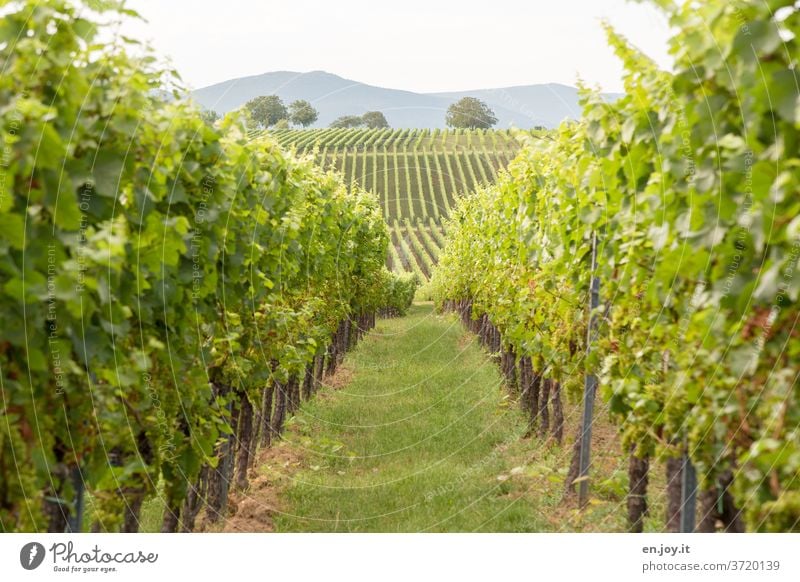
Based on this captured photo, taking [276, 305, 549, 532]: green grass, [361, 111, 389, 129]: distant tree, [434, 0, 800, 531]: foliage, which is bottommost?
[276, 305, 549, 532]: green grass

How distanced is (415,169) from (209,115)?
50704 millimetres

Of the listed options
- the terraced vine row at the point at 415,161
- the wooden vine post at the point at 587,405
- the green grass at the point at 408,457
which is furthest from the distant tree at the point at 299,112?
the terraced vine row at the point at 415,161

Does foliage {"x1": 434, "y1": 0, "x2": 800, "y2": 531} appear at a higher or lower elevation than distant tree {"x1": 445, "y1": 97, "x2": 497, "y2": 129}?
lower

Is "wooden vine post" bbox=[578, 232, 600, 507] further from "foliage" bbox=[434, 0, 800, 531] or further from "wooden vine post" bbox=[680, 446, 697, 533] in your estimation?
"wooden vine post" bbox=[680, 446, 697, 533]

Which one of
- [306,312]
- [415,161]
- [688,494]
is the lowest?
[688,494]

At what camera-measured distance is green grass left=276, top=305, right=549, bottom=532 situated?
8156mm

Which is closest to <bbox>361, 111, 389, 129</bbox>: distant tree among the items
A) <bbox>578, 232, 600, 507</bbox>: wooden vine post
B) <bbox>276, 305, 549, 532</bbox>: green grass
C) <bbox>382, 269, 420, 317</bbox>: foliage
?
<bbox>382, 269, 420, 317</bbox>: foliage

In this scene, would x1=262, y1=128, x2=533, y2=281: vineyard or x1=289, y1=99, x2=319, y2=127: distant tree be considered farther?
x1=262, y1=128, x2=533, y2=281: vineyard

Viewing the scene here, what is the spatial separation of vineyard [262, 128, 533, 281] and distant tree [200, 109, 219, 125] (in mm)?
40196

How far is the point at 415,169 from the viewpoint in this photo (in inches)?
2215

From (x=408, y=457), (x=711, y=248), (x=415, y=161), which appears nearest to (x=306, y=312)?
(x=408, y=457)

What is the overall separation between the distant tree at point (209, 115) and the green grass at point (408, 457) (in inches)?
167

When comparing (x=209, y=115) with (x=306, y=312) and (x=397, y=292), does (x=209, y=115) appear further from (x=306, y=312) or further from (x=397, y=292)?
(x=397, y=292)
